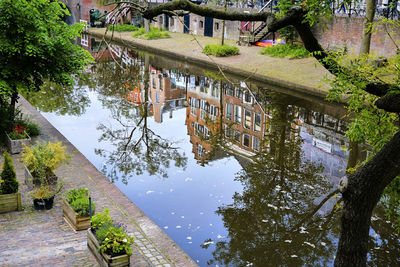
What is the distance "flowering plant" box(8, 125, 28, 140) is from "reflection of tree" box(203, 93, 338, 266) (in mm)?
9056

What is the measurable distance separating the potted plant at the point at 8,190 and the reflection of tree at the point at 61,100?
14570 mm

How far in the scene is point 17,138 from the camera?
19.5 m

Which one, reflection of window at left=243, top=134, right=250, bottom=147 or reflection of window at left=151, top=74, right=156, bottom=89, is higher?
reflection of window at left=151, top=74, right=156, bottom=89

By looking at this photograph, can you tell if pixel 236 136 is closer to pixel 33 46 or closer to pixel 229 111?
pixel 229 111

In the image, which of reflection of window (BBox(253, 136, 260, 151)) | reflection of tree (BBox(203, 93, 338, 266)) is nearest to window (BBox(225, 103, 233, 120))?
reflection of window (BBox(253, 136, 260, 151))

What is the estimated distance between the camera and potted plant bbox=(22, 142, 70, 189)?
15.4 metres

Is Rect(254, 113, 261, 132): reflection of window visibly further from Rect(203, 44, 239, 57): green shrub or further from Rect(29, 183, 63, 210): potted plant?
Rect(203, 44, 239, 57): green shrub

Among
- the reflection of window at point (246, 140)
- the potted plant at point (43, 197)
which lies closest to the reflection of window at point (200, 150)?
the reflection of window at point (246, 140)

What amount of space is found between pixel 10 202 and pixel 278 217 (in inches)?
336

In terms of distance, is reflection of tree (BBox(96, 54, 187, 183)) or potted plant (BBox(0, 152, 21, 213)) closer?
potted plant (BBox(0, 152, 21, 213))

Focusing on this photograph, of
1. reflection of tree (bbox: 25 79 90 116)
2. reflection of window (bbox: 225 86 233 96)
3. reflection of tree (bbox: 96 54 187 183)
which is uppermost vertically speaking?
reflection of window (bbox: 225 86 233 96)

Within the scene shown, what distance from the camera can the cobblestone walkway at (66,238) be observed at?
38.3 ft

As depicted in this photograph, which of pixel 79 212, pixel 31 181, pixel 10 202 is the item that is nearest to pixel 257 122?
pixel 31 181

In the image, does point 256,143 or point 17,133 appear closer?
point 17,133
